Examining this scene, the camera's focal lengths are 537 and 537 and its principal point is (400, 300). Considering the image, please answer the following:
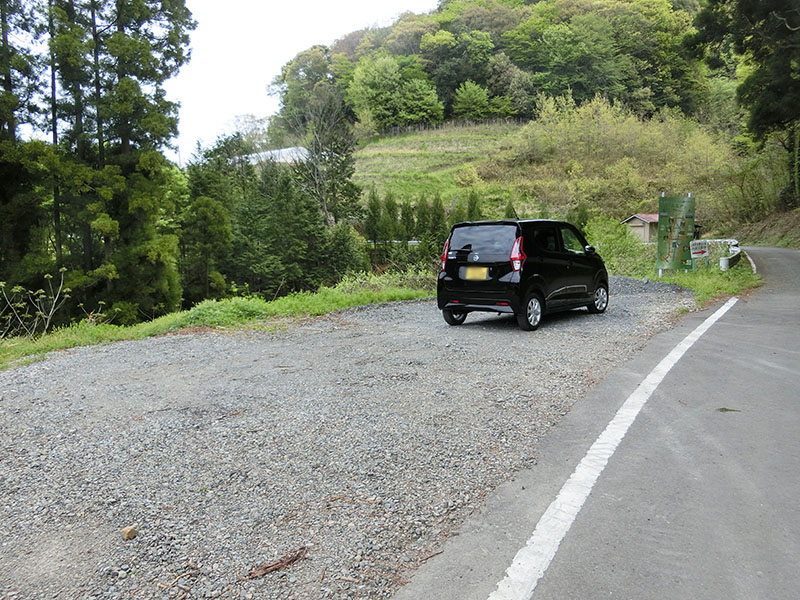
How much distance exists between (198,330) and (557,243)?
636 cm

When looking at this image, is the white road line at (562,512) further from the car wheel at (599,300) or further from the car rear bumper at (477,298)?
the car wheel at (599,300)

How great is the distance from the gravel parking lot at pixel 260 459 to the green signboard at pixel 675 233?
10595 millimetres

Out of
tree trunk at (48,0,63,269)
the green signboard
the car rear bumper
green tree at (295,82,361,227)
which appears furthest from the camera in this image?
green tree at (295,82,361,227)

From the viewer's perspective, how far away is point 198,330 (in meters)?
9.25

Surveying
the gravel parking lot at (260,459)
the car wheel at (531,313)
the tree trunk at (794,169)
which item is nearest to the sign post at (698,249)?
the car wheel at (531,313)

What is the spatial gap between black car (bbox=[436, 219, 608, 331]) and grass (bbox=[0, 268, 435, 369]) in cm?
347

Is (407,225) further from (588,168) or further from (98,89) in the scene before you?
(588,168)

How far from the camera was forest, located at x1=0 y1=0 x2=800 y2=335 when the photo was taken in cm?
2144

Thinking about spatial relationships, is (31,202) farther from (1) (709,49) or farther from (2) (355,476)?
(1) (709,49)

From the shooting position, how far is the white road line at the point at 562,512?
7.61ft

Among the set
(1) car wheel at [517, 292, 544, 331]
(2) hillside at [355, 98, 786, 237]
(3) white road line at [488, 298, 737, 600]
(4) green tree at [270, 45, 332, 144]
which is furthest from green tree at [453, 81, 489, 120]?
Result: (3) white road line at [488, 298, 737, 600]

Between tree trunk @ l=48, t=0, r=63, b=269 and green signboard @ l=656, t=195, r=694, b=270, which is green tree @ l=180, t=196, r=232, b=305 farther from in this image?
green signboard @ l=656, t=195, r=694, b=270

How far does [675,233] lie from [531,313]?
1075 cm

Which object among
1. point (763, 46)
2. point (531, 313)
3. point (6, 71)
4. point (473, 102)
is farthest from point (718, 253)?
point (473, 102)
